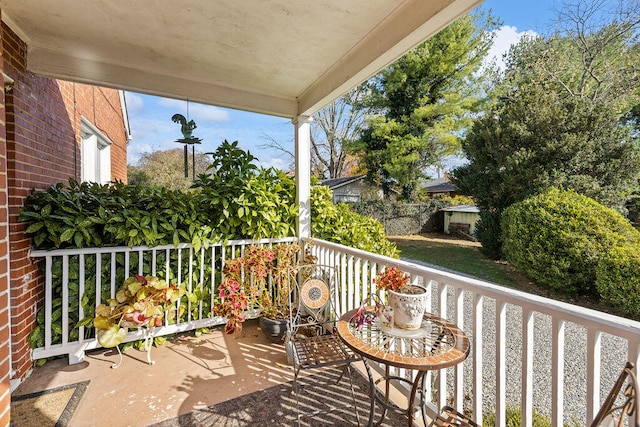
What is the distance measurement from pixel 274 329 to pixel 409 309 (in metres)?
1.95

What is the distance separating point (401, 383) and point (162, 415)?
1.78 m

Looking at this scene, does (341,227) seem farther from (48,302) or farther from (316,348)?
(48,302)

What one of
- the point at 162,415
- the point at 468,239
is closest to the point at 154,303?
the point at 162,415

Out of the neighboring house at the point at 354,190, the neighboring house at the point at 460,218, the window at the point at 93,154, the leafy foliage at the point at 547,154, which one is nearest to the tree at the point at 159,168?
the window at the point at 93,154

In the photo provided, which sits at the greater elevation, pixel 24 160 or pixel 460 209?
pixel 24 160

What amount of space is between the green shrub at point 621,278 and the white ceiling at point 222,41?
5.45 meters

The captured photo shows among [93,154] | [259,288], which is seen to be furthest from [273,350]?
[93,154]

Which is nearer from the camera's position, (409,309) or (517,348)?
(409,309)

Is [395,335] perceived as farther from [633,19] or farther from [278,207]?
[633,19]

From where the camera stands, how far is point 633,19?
7.46 m

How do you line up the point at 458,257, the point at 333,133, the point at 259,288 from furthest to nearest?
the point at 333,133 < the point at 458,257 < the point at 259,288

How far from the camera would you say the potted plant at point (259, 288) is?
9.77 feet

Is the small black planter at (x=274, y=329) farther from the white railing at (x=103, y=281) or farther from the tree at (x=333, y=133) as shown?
the tree at (x=333, y=133)

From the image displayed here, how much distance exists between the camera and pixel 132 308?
8.10 ft
